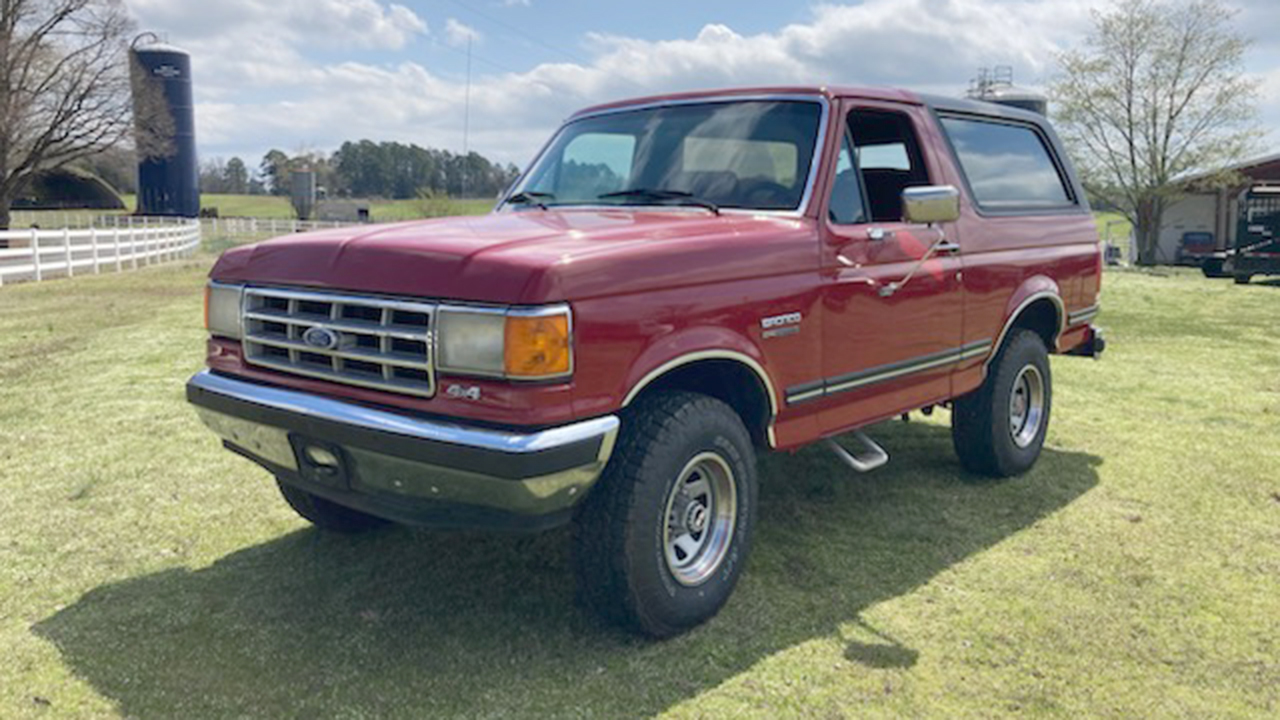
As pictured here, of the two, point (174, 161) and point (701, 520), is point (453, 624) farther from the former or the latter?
point (174, 161)

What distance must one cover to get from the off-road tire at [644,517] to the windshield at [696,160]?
3.52 ft

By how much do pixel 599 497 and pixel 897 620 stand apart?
52.3 inches

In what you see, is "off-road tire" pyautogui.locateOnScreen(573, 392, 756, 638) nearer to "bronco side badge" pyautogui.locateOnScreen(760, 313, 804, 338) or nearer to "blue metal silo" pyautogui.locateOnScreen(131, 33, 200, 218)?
"bronco side badge" pyautogui.locateOnScreen(760, 313, 804, 338)

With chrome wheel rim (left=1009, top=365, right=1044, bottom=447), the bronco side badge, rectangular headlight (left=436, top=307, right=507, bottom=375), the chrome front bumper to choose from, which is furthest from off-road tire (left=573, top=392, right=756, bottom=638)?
chrome wheel rim (left=1009, top=365, right=1044, bottom=447)

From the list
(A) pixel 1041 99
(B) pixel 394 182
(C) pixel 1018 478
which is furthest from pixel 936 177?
(B) pixel 394 182

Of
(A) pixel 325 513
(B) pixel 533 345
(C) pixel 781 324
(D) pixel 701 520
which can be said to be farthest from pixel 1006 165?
(A) pixel 325 513

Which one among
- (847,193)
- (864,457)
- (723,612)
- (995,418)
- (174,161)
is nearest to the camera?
(723,612)

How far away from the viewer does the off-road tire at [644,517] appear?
3229 millimetres

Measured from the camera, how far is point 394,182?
95.7 m

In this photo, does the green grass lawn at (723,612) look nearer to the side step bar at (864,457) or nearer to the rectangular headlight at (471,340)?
the side step bar at (864,457)

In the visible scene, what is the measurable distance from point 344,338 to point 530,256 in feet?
2.49

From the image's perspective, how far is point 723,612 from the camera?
3727mm

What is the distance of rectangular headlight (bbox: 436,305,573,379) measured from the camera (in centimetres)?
290

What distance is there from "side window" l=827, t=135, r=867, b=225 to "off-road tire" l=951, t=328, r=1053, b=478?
1.54 metres
